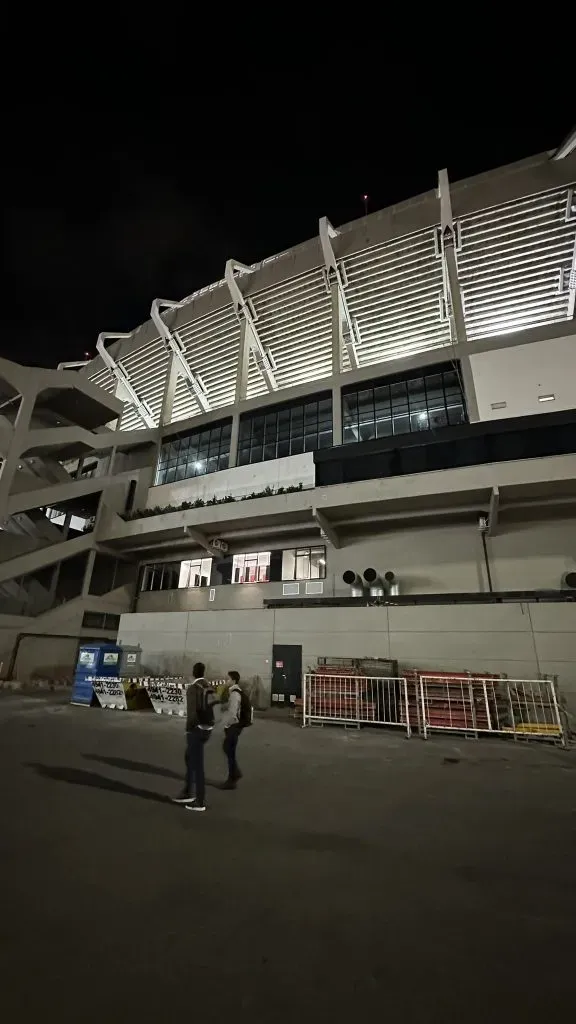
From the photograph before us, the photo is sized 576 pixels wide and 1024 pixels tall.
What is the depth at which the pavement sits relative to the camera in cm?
204

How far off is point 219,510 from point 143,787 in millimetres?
15787

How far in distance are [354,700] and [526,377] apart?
1627 centimetres

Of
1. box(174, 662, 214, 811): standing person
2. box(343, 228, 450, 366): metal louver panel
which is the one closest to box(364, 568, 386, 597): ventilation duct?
box(174, 662, 214, 811): standing person

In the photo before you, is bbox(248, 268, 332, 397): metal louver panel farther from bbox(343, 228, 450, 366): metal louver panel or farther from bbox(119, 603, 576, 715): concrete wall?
bbox(119, 603, 576, 715): concrete wall

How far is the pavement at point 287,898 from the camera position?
2.04 meters

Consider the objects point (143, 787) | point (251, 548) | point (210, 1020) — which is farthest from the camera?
point (251, 548)

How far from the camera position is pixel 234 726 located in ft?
20.0

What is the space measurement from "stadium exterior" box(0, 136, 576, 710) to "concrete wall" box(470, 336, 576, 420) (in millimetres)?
97

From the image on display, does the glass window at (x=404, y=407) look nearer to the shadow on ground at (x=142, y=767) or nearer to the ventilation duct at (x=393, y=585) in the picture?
the ventilation duct at (x=393, y=585)

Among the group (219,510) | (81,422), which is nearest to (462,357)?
(219,510)

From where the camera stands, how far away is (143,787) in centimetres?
559

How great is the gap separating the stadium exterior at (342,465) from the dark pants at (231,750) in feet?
28.7

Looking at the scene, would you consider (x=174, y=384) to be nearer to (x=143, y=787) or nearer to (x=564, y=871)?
(x=143, y=787)

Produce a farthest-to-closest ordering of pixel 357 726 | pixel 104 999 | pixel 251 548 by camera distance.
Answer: pixel 251 548
pixel 357 726
pixel 104 999
